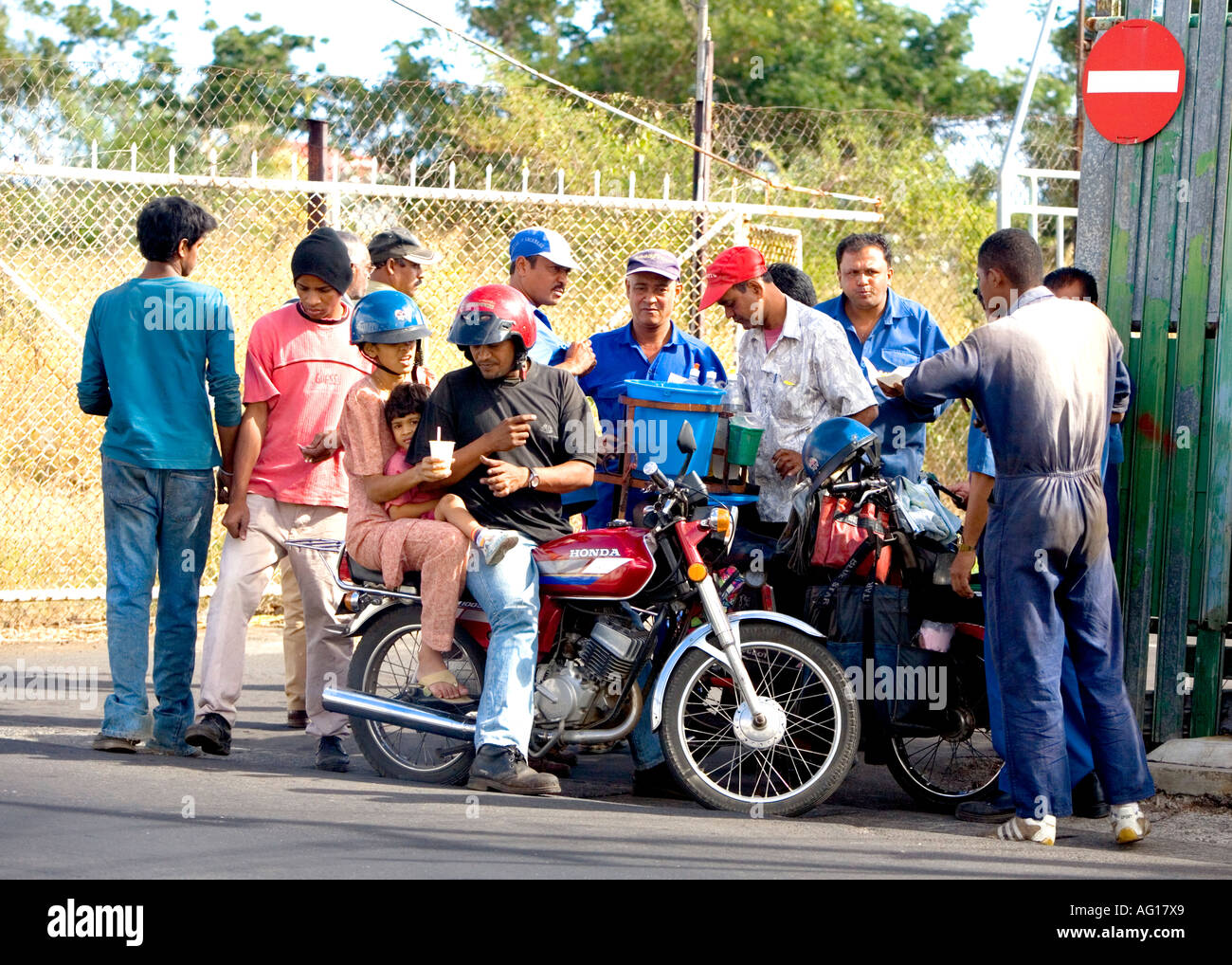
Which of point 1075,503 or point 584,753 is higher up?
point 1075,503

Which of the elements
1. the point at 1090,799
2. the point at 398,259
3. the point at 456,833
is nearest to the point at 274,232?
the point at 398,259

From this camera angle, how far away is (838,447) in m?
6.23

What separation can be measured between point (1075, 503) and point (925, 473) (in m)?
1.24

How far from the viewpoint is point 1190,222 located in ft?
22.2

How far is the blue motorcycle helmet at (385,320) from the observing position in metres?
6.48

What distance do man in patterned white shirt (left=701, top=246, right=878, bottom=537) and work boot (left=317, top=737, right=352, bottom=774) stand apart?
206cm

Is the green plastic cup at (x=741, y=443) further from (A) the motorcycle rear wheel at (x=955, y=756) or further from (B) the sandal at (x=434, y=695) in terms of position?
(B) the sandal at (x=434, y=695)

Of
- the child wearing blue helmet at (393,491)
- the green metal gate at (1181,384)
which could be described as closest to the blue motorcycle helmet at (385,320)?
the child wearing blue helmet at (393,491)

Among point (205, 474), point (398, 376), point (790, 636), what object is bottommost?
point (790, 636)

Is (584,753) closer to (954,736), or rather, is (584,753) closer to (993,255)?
(954,736)

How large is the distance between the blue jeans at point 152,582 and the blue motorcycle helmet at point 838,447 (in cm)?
263

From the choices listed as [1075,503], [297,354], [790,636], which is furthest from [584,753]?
[1075,503]

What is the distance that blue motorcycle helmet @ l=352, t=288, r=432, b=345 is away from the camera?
6480 mm
